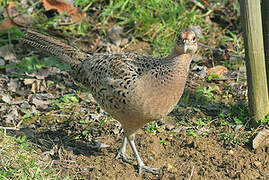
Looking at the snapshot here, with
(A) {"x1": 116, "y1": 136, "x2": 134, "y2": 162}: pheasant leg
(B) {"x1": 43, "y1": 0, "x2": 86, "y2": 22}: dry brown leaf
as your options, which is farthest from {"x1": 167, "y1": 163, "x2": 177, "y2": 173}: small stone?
(B) {"x1": 43, "y1": 0, "x2": 86, "y2": 22}: dry brown leaf

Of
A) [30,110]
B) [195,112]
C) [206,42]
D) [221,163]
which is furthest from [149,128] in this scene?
[206,42]

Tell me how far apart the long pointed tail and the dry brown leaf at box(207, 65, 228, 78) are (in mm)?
1867

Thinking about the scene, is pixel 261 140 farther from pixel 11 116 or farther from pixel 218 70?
pixel 11 116

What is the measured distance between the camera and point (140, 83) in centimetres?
368

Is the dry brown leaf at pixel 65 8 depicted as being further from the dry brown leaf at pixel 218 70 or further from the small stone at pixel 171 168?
the small stone at pixel 171 168

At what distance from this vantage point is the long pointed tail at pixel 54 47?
459 cm

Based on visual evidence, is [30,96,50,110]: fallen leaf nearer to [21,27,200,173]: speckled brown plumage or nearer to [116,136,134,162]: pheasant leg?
[21,27,200,173]: speckled brown plumage

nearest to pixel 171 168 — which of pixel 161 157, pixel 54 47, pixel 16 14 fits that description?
pixel 161 157

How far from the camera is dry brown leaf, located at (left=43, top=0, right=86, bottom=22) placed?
21.0 feet

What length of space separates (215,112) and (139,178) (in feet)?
4.69

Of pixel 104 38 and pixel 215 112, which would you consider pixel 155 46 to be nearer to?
pixel 104 38

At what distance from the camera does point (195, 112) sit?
4879 mm

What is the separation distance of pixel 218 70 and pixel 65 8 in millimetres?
2643

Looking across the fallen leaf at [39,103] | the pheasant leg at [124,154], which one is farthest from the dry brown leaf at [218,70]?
the fallen leaf at [39,103]
